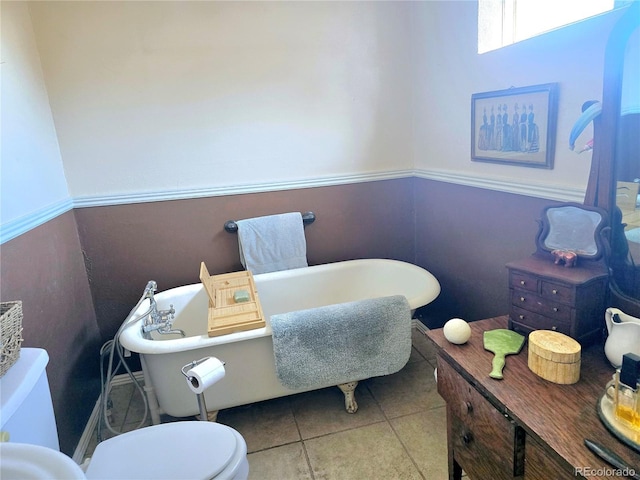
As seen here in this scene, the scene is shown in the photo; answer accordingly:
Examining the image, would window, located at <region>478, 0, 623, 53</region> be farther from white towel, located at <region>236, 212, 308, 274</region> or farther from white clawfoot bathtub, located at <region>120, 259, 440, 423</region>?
white towel, located at <region>236, 212, 308, 274</region>

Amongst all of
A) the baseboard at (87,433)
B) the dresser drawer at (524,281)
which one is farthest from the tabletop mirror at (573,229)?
the baseboard at (87,433)

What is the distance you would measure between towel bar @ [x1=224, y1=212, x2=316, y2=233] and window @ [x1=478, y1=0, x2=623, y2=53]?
49.0 inches

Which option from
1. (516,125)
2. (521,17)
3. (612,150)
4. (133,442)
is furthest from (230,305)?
(521,17)

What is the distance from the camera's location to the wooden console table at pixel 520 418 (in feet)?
2.92

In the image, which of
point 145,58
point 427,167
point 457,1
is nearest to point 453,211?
point 427,167

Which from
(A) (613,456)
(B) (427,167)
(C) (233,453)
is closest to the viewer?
(A) (613,456)

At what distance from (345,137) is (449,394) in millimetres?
1690

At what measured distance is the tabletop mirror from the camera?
1.23m

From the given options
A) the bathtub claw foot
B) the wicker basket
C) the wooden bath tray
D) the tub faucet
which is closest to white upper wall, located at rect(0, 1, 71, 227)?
the wicker basket

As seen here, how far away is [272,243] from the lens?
2480 millimetres

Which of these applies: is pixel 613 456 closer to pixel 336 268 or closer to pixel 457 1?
pixel 336 268

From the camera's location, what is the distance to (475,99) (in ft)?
6.69

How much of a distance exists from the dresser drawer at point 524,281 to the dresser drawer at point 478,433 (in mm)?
266

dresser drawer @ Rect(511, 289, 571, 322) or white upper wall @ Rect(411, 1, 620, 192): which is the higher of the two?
white upper wall @ Rect(411, 1, 620, 192)
